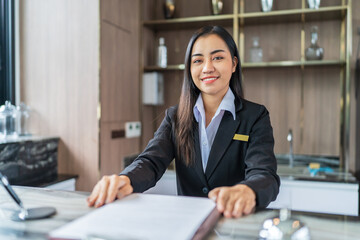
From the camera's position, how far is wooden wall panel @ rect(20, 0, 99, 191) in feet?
8.74

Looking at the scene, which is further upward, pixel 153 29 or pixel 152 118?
pixel 153 29

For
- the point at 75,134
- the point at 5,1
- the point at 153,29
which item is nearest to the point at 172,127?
the point at 75,134

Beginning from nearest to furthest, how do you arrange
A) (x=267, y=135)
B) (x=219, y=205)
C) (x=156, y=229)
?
(x=156, y=229) → (x=219, y=205) → (x=267, y=135)

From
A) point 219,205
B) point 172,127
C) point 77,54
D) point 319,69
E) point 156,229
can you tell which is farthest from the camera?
point 319,69

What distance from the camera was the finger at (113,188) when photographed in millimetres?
894

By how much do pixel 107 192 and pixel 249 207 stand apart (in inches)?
13.9

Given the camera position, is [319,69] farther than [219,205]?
Yes

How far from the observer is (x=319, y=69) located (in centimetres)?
314

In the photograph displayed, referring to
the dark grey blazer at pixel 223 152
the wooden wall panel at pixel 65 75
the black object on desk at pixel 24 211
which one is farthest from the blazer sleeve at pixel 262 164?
the wooden wall panel at pixel 65 75

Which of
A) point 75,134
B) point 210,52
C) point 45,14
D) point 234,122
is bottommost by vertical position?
point 75,134

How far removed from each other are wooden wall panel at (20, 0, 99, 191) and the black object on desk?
1819mm

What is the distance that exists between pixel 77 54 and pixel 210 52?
1555 mm

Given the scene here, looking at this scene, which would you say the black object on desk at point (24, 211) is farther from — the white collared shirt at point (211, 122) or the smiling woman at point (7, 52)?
the smiling woman at point (7, 52)

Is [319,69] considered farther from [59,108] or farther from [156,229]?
[156,229]
